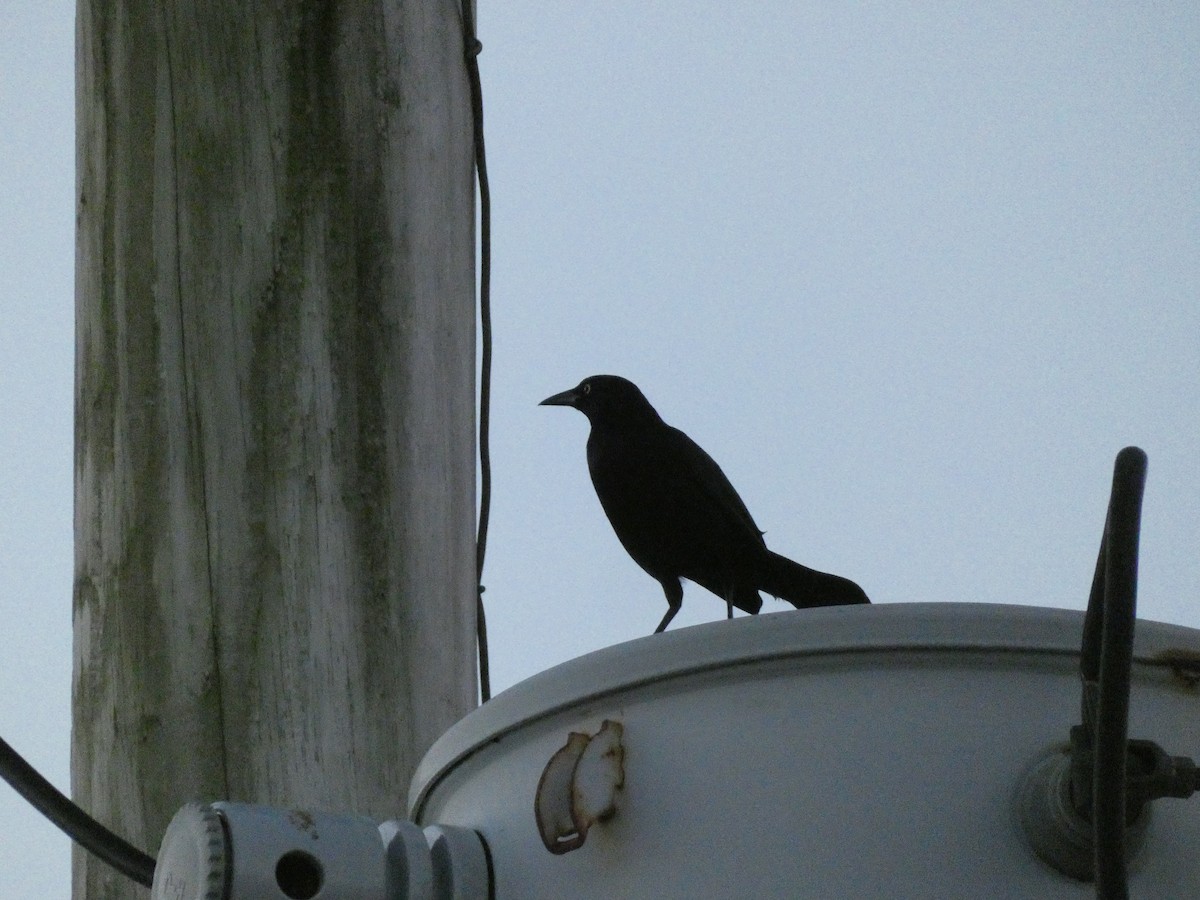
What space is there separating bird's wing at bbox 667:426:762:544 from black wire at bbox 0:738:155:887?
7.59ft

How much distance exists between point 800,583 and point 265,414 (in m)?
2.06

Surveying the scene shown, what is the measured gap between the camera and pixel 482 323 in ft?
7.41

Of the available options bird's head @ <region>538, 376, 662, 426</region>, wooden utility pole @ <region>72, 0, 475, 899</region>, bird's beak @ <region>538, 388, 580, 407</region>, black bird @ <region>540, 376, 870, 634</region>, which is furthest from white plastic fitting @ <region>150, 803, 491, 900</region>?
bird's beak @ <region>538, 388, 580, 407</region>

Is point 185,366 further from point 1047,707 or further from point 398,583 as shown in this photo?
point 1047,707

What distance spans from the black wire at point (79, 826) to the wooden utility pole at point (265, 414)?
0.43ft

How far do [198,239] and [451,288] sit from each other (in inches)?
12.4

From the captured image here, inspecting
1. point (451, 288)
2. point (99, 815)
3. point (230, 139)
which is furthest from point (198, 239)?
point (99, 815)

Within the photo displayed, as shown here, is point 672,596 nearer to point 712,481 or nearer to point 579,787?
point 712,481

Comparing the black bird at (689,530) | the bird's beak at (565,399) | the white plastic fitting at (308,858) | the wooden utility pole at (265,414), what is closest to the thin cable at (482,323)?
the wooden utility pole at (265,414)

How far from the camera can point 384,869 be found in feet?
3.61

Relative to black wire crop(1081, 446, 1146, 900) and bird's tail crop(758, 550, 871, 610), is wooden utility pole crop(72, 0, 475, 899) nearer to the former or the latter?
black wire crop(1081, 446, 1146, 900)

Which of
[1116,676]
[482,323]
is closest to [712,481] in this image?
[482,323]

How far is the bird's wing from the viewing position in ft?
12.2

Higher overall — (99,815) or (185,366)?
(185,366)
